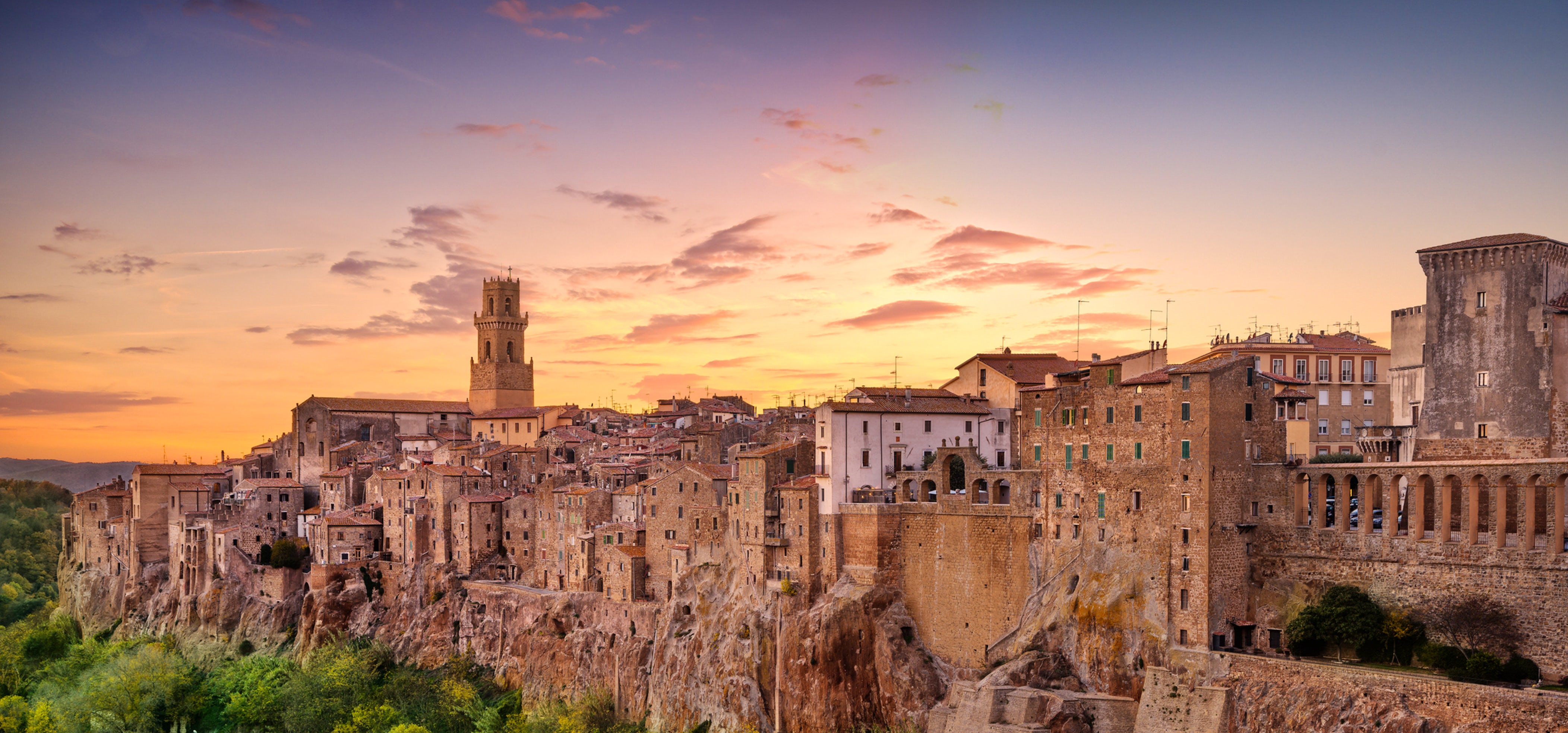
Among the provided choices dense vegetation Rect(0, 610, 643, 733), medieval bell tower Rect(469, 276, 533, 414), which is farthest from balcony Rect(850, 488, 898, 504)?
medieval bell tower Rect(469, 276, 533, 414)

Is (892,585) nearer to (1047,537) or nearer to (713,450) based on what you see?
(1047,537)

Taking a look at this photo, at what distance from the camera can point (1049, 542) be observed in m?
50.3

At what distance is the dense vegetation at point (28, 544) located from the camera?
4114 inches

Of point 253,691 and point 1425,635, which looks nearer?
point 1425,635

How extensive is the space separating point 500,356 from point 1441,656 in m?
89.0

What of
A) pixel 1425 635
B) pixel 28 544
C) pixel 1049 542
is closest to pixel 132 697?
pixel 1049 542

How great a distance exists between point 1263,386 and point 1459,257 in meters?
10.3

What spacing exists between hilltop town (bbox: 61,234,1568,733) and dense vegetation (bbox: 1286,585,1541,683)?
524 mm

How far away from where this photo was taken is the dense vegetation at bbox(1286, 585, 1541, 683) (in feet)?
127

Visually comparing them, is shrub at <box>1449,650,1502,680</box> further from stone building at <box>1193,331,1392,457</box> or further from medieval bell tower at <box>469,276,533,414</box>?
medieval bell tower at <box>469,276,533,414</box>

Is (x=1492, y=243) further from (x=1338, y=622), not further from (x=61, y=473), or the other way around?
(x=61, y=473)

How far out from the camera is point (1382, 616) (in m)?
41.8

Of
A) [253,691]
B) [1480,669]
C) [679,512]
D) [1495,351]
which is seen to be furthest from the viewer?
[253,691]

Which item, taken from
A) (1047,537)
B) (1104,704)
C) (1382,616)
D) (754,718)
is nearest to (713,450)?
(754,718)
